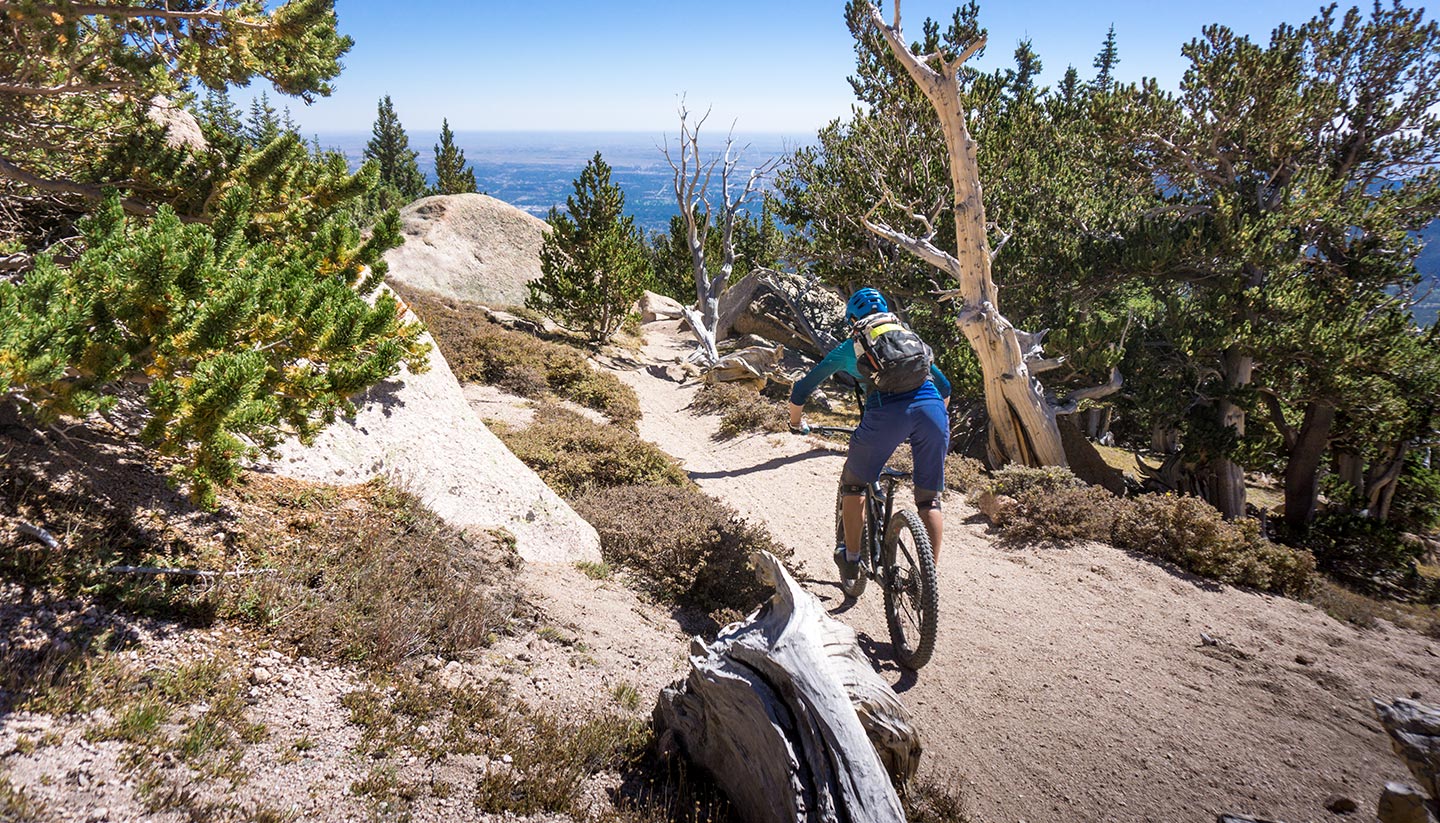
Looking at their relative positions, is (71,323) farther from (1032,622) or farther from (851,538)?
(1032,622)

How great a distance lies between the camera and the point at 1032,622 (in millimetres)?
6301

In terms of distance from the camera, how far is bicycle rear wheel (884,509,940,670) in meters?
4.89

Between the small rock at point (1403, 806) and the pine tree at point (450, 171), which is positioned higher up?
the pine tree at point (450, 171)

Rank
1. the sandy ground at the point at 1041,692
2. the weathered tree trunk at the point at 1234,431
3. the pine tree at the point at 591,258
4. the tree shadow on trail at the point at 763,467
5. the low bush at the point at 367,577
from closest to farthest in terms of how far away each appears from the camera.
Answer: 1. the sandy ground at the point at 1041,692
2. the low bush at the point at 367,577
3. the tree shadow on trail at the point at 763,467
4. the weathered tree trunk at the point at 1234,431
5. the pine tree at the point at 591,258

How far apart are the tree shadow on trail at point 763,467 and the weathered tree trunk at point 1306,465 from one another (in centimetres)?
1008

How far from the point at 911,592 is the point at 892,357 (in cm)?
188

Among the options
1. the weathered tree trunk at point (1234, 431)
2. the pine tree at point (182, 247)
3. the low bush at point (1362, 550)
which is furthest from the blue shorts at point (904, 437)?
the weathered tree trunk at point (1234, 431)

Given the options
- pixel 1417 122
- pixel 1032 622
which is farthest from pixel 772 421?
pixel 1417 122

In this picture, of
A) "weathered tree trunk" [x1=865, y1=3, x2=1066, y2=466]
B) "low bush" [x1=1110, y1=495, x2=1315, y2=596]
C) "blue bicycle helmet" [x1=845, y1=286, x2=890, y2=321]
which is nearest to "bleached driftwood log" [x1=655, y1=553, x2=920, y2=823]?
"blue bicycle helmet" [x1=845, y1=286, x2=890, y2=321]

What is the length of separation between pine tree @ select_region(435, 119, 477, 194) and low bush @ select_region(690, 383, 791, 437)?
1214 inches

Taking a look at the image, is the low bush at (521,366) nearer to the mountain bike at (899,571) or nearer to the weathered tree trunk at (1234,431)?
the mountain bike at (899,571)

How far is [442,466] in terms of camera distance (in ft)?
21.0

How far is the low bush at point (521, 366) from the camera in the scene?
12461mm

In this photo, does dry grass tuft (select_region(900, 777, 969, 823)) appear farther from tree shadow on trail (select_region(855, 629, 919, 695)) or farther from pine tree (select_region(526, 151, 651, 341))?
pine tree (select_region(526, 151, 651, 341))
